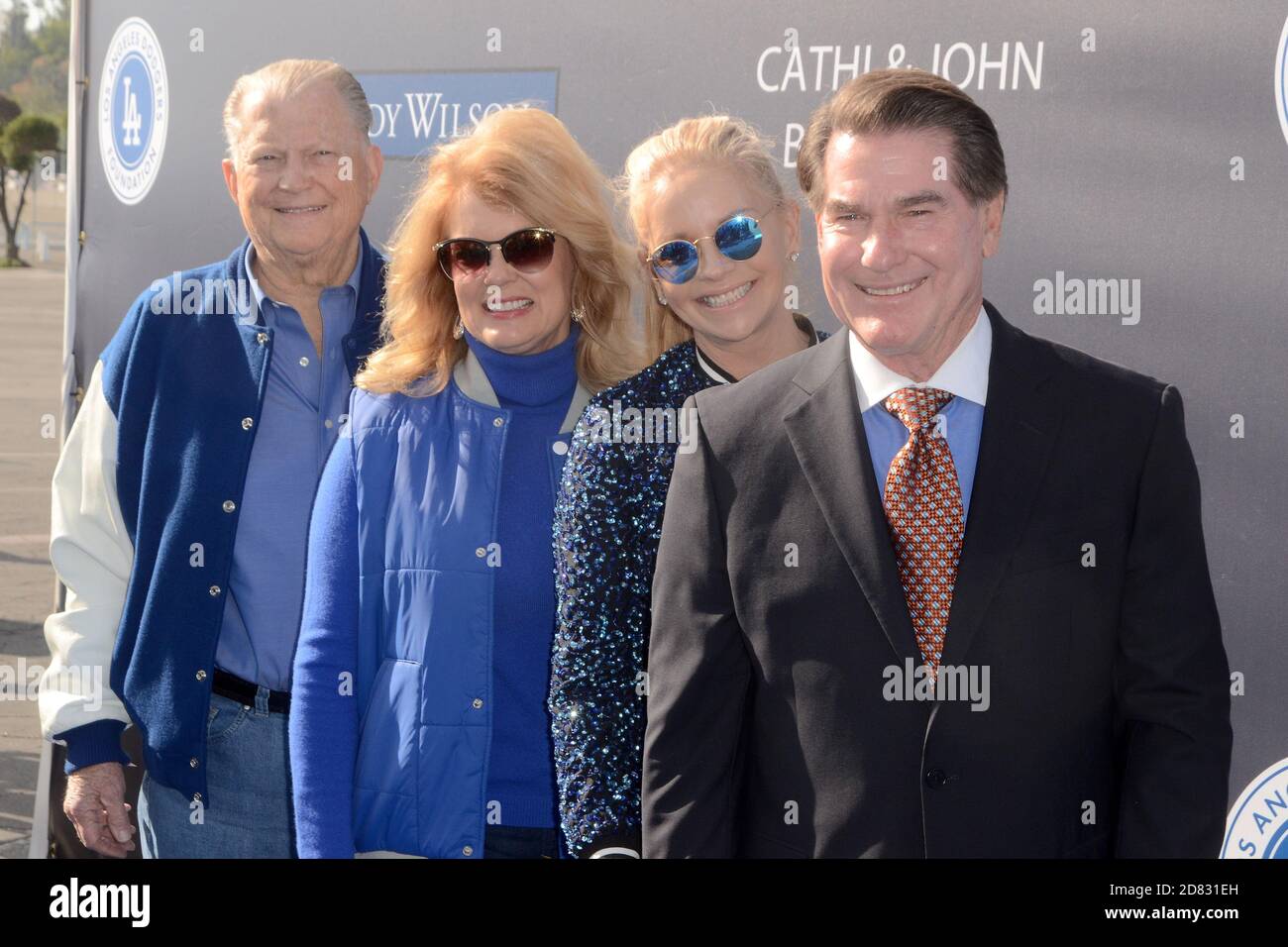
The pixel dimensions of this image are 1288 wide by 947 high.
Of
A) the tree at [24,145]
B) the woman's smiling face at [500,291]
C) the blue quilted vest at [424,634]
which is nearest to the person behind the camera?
the blue quilted vest at [424,634]

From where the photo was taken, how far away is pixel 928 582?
6.59ft

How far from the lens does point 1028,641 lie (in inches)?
76.4

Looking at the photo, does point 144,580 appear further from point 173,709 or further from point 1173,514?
point 1173,514

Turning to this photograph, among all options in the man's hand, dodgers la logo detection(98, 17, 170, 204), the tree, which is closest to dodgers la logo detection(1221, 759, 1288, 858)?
the man's hand

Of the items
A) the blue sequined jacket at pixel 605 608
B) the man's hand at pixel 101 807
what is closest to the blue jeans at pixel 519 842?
the blue sequined jacket at pixel 605 608

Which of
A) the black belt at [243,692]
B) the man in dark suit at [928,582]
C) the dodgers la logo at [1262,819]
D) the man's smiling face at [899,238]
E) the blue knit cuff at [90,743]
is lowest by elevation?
the dodgers la logo at [1262,819]

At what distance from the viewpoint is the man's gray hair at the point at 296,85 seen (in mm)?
3365

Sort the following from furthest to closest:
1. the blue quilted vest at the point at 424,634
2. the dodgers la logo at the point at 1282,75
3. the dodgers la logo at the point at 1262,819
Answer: the dodgers la logo at the point at 1262,819
the dodgers la logo at the point at 1282,75
the blue quilted vest at the point at 424,634

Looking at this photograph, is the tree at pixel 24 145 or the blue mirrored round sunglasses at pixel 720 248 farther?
the tree at pixel 24 145

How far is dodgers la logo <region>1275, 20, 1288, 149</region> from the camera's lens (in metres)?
3.03

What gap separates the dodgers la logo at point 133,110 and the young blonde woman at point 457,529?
1.99 m

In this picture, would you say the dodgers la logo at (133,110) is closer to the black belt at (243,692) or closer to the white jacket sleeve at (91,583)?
the white jacket sleeve at (91,583)

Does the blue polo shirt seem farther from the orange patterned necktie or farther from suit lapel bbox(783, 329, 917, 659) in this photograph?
the orange patterned necktie

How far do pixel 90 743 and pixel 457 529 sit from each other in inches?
53.4
